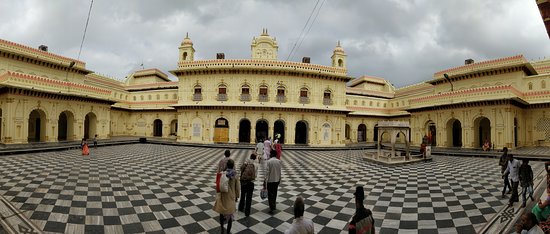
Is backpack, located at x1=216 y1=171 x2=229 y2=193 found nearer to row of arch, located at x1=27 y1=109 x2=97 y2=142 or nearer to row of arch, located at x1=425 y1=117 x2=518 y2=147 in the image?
row of arch, located at x1=425 y1=117 x2=518 y2=147

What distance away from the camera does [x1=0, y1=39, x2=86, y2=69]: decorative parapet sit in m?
17.8

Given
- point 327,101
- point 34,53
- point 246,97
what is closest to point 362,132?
point 327,101

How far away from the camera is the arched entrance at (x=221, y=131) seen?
2167 cm

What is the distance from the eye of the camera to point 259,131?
22.5 meters

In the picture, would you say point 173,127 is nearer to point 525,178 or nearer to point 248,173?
point 248,173

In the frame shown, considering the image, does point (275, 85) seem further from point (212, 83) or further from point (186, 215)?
point (186, 215)

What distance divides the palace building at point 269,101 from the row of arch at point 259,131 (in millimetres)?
92

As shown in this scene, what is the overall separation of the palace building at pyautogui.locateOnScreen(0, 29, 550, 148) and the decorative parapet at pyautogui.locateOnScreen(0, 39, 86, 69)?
2.3 inches

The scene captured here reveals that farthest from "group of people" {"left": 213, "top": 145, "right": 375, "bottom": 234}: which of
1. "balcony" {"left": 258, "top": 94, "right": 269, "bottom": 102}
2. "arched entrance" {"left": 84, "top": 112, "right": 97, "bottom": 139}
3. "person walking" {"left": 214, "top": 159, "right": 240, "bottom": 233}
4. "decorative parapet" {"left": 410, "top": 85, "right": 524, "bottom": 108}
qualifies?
"arched entrance" {"left": 84, "top": 112, "right": 97, "bottom": 139}

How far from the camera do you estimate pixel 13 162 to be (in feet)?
33.6

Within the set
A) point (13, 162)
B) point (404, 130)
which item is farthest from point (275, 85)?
point (13, 162)

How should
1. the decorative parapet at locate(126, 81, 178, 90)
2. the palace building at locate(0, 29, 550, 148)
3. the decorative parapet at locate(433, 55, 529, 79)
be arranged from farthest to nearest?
the decorative parapet at locate(126, 81, 178, 90) → the decorative parapet at locate(433, 55, 529, 79) → the palace building at locate(0, 29, 550, 148)

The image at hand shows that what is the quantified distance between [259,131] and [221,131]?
3481 mm

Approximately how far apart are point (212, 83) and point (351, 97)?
17120 millimetres
